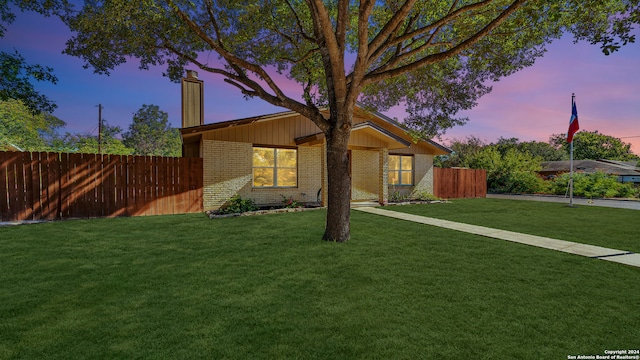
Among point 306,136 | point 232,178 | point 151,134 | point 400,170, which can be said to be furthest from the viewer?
point 151,134

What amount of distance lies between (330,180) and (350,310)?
12.6 feet

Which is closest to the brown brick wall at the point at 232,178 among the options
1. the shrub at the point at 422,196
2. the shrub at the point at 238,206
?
the shrub at the point at 238,206

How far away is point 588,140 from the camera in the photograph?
186 feet

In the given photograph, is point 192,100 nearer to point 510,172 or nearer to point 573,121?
point 573,121

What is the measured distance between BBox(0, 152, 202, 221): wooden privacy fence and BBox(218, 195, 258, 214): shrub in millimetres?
1425

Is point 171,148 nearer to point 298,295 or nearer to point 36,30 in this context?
point 36,30

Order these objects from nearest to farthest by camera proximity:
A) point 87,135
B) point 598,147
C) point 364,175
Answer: point 364,175 → point 87,135 → point 598,147

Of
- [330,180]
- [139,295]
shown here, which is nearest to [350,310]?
[139,295]

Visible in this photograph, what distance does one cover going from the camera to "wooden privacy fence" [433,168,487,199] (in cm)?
1931

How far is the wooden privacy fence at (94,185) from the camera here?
9.13 metres

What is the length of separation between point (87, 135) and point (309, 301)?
4664 centimetres

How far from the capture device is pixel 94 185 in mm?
10156

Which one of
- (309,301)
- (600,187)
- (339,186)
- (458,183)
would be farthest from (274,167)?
(600,187)

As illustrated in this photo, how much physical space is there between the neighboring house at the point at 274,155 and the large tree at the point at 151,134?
5515cm
